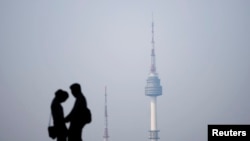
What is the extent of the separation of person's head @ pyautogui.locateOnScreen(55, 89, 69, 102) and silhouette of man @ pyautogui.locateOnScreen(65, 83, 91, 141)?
0.50m

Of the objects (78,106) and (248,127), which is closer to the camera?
(78,106)

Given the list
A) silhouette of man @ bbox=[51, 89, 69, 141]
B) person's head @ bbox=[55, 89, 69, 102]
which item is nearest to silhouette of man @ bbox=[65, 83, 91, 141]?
silhouette of man @ bbox=[51, 89, 69, 141]

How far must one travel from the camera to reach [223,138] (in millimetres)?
33188

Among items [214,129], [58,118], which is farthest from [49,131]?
[214,129]

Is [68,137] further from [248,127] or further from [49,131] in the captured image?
[248,127]

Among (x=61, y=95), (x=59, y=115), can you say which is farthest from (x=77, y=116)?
(x=61, y=95)

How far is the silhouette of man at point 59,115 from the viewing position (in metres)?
30.7

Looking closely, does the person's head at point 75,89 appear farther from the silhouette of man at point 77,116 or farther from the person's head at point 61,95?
the person's head at point 61,95

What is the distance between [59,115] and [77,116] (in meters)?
1.04

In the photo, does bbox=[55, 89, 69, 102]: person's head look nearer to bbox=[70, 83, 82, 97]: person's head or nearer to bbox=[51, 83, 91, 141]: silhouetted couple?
bbox=[51, 83, 91, 141]: silhouetted couple

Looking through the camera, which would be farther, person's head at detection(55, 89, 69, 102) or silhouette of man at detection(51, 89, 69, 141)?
person's head at detection(55, 89, 69, 102)

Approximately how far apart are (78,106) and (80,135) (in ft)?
4.02

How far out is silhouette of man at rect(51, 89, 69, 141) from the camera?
30.7 metres

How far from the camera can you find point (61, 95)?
31.2m
